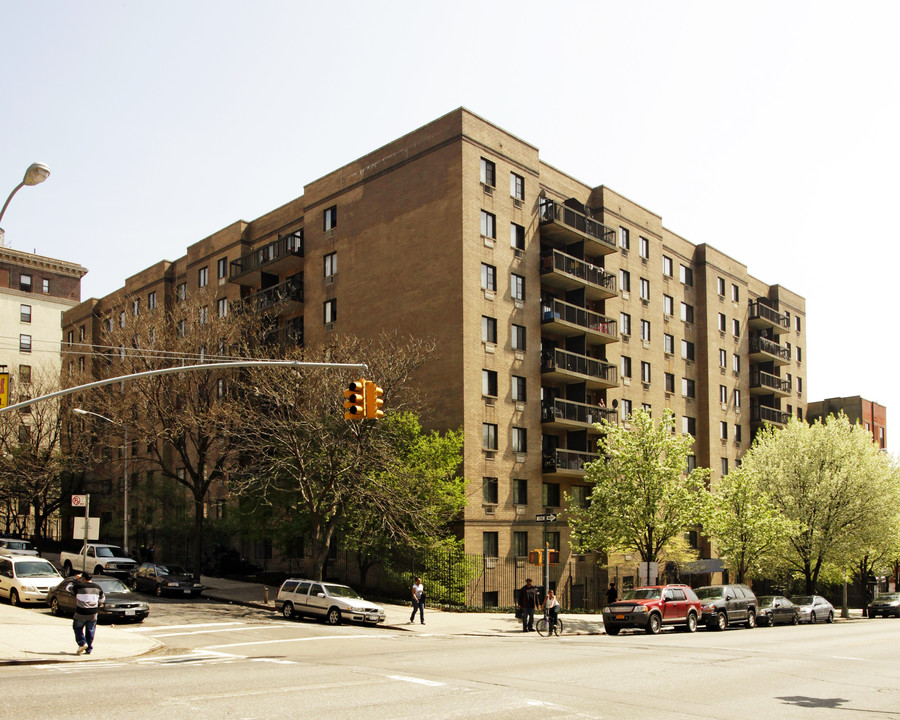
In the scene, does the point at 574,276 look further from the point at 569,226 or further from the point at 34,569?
the point at 34,569

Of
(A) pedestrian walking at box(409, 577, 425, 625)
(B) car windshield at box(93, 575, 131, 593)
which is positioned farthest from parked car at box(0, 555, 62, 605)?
(A) pedestrian walking at box(409, 577, 425, 625)

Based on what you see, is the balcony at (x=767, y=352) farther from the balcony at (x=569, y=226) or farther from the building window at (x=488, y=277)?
the building window at (x=488, y=277)

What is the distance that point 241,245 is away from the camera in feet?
177

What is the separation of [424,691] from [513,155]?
3364 centimetres

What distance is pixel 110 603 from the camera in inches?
1019

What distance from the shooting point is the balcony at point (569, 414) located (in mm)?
42062

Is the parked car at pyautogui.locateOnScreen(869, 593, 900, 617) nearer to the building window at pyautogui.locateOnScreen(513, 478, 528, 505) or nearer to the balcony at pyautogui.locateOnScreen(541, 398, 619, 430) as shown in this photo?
the balcony at pyautogui.locateOnScreen(541, 398, 619, 430)

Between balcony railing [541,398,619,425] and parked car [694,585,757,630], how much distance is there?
11.5m

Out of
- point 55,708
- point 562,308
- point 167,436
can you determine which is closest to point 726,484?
point 562,308

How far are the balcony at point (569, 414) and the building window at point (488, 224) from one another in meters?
8.91

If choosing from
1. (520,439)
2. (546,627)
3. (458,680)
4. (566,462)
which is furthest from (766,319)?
(458,680)

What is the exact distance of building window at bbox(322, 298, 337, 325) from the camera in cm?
4631

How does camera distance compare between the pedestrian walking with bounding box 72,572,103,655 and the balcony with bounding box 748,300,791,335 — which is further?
the balcony with bounding box 748,300,791,335

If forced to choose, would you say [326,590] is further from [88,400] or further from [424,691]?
[88,400]
